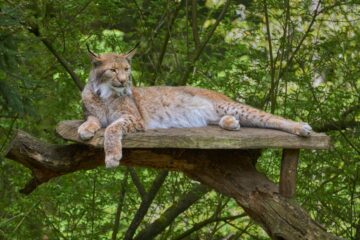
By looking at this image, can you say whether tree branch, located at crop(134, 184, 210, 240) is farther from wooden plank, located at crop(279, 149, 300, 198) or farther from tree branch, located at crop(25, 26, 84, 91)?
wooden plank, located at crop(279, 149, 300, 198)

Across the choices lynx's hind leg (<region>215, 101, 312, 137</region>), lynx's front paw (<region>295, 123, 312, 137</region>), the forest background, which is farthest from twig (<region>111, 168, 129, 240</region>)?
lynx's front paw (<region>295, 123, 312, 137</region>)

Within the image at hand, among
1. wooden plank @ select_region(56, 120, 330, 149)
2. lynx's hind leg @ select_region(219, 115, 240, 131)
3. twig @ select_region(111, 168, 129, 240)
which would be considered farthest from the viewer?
twig @ select_region(111, 168, 129, 240)

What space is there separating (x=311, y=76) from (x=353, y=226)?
1.39 m

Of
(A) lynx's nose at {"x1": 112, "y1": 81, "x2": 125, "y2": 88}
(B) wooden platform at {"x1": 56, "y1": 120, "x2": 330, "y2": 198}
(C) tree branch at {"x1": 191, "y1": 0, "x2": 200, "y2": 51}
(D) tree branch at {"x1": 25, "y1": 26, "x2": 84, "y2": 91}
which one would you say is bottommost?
(B) wooden platform at {"x1": 56, "y1": 120, "x2": 330, "y2": 198}

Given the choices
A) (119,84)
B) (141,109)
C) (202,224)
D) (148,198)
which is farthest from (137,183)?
(119,84)

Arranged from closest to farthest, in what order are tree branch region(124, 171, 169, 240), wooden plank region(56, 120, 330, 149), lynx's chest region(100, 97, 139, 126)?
wooden plank region(56, 120, 330, 149), lynx's chest region(100, 97, 139, 126), tree branch region(124, 171, 169, 240)

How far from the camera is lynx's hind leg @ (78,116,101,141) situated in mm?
4656

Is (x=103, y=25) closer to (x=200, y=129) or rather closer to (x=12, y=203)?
(x=12, y=203)

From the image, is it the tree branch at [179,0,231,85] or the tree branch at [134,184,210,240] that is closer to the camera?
the tree branch at [134,184,210,240]

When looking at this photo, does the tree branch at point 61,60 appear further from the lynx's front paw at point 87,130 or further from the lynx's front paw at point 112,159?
the lynx's front paw at point 112,159

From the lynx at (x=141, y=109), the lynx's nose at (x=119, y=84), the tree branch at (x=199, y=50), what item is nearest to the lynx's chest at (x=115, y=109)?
the lynx at (x=141, y=109)

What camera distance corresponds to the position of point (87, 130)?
4.71m

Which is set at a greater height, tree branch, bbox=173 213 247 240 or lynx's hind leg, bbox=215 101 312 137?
lynx's hind leg, bbox=215 101 312 137

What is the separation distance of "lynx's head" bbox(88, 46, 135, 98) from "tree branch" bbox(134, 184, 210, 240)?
5.65 feet
